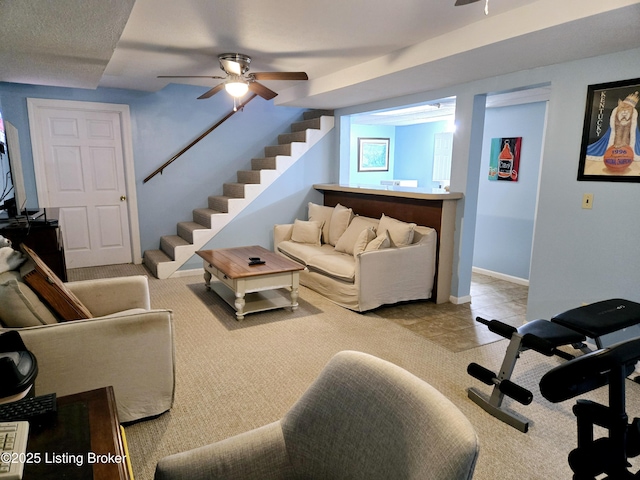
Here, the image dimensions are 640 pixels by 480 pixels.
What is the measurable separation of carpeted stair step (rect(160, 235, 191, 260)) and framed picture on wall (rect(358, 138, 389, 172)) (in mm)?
3989

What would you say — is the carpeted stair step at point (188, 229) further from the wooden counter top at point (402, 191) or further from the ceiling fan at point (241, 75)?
the ceiling fan at point (241, 75)

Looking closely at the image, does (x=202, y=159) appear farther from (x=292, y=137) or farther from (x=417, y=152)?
(x=417, y=152)

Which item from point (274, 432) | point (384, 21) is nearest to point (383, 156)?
point (384, 21)

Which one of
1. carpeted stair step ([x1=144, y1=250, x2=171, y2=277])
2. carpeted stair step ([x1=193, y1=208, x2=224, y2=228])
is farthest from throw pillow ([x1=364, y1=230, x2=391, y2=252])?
carpeted stair step ([x1=144, y1=250, x2=171, y2=277])

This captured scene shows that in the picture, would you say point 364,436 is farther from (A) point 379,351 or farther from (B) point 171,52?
(B) point 171,52

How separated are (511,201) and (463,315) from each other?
2.09 m

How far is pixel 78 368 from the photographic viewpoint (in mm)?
1892

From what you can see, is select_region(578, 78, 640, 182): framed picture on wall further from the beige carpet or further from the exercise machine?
the exercise machine

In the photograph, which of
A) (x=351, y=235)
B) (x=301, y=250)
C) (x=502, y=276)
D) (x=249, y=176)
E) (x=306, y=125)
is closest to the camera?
(x=351, y=235)

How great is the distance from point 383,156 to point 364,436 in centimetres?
752

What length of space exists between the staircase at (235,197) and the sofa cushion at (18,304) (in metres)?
2.98

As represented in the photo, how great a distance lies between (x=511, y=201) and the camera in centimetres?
510

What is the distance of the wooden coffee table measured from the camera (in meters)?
3.51

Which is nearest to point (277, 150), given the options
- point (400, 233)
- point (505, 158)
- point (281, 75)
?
point (281, 75)
